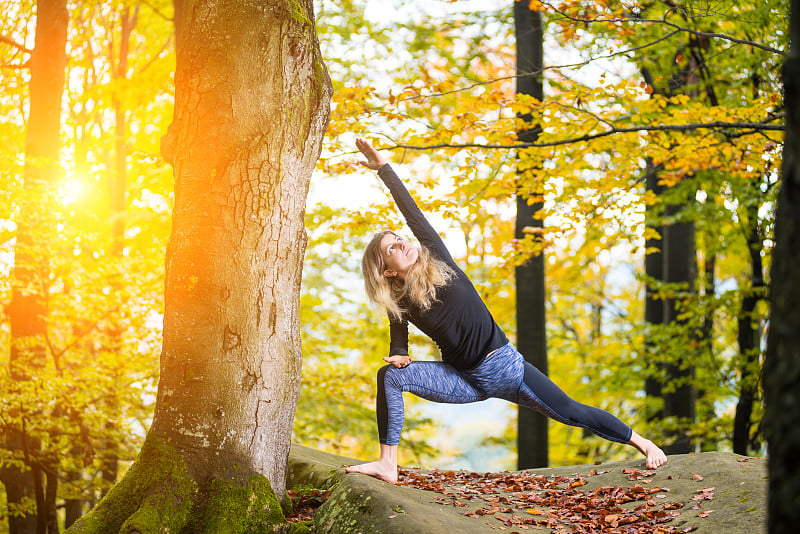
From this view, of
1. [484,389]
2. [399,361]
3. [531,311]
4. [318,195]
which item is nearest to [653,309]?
[531,311]

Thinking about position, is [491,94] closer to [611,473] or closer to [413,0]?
[611,473]

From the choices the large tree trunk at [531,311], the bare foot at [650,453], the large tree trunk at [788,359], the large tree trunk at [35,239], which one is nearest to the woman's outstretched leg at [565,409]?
the bare foot at [650,453]

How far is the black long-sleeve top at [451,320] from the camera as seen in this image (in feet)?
13.6

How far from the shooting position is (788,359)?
1.12m

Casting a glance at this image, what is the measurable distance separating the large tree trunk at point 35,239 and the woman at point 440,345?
5.09 meters

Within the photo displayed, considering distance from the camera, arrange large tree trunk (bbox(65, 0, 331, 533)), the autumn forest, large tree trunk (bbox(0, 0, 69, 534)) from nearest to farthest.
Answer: large tree trunk (bbox(65, 0, 331, 533))
the autumn forest
large tree trunk (bbox(0, 0, 69, 534))

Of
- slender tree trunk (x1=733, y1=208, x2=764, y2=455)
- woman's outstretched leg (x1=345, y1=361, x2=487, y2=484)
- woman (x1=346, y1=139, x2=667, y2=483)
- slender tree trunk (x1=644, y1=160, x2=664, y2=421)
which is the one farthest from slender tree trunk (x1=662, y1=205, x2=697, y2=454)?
woman's outstretched leg (x1=345, y1=361, x2=487, y2=484)

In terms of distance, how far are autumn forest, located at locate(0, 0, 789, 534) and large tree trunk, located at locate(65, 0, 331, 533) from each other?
1cm

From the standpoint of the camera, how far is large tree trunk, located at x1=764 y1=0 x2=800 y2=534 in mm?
1098

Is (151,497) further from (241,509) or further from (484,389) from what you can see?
(484,389)

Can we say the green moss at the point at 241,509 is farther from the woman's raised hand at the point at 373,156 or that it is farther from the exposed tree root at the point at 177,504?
the woman's raised hand at the point at 373,156

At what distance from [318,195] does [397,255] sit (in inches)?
308

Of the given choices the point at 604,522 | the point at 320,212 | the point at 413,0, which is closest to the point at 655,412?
the point at 320,212

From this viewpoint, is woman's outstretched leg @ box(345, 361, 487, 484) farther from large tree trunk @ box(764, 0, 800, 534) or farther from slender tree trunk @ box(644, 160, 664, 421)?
slender tree trunk @ box(644, 160, 664, 421)
